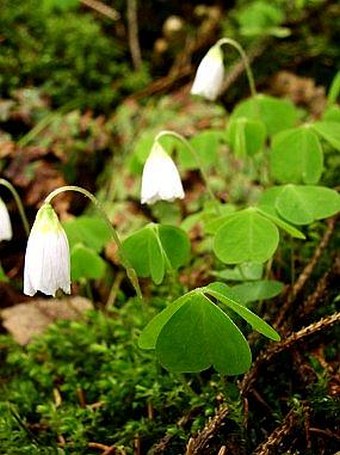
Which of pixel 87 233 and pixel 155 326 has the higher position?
pixel 155 326

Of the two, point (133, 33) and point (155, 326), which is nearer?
point (155, 326)

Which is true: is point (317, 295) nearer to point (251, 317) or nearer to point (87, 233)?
point (251, 317)

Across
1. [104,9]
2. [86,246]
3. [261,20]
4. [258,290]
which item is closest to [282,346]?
[258,290]

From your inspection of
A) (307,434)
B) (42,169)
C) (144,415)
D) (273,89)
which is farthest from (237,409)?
(273,89)

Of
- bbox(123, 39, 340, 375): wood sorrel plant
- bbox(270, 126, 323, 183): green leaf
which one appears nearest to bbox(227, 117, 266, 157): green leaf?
bbox(123, 39, 340, 375): wood sorrel plant

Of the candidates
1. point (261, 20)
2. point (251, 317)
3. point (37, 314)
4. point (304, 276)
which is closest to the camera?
point (251, 317)

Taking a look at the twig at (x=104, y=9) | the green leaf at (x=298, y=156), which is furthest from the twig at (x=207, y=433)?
the twig at (x=104, y=9)

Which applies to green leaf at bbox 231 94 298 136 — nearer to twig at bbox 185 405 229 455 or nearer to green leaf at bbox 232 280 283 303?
green leaf at bbox 232 280 283 303
